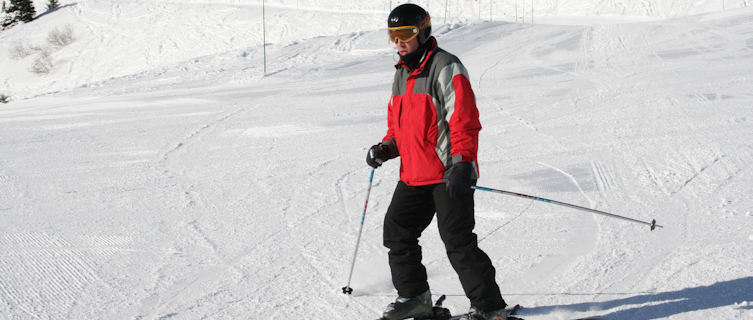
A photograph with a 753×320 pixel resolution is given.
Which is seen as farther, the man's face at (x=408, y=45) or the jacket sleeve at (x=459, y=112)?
the man's face at (x=408, y=45)

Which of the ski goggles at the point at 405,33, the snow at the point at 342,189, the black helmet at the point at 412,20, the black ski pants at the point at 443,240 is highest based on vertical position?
the black helmet at the point at 412,20

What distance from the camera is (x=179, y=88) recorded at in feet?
41.0

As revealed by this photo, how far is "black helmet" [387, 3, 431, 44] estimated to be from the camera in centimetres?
288

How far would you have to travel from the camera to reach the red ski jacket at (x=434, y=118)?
2783 mm

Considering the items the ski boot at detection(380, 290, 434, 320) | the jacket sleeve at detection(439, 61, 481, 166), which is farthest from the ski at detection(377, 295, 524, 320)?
the jacket sleeve at detection(439, 61, 481, 166)

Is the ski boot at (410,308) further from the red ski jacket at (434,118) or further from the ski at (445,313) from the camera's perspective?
the red ski jacket at (434,118)

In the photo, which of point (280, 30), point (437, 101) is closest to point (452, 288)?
point (437, 101)

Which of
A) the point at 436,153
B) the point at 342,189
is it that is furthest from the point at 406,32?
the point at 342,189

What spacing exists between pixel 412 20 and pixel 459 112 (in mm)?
488

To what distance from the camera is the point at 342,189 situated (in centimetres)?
579

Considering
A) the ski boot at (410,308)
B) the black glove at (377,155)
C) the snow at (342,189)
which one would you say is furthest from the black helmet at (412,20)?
the snow at (342,189)

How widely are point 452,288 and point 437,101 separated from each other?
1.29m

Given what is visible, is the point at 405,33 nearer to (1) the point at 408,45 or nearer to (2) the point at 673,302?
(1) the point at 408,45

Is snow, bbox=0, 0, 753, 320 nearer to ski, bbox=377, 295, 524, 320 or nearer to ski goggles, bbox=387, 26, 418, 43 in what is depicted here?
ski, bbox=377, 295, 524, 320
